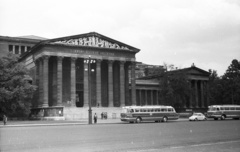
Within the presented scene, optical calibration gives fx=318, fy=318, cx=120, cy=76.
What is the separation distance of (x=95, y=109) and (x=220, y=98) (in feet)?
149

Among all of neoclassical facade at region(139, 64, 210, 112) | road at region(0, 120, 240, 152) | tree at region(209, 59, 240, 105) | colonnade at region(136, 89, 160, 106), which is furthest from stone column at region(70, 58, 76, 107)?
road at region(0, 120, 240, 152)

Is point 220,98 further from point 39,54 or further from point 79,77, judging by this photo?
point 39,54

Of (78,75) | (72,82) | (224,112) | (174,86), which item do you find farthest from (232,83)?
(72,82)

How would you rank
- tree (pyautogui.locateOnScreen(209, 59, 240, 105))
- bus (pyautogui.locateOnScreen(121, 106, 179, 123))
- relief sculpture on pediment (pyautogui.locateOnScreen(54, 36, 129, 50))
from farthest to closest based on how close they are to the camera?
tree (pyautogui.locateOnScreen(209, 59, 240, 105))
relief sculpture on pediment (pyautogui.locateOnScreen(54, 36, 129, 50))
bus (pyautogui.locateOnScreen(121, 106, 179, 123))

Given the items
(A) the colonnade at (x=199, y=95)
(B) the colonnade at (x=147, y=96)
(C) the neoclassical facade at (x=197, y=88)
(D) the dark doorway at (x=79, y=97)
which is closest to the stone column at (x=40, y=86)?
(D) the dark doorway at (x=79, y=97)

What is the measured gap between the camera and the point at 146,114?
160 feet

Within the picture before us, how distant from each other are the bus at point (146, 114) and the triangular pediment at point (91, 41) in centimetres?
2542

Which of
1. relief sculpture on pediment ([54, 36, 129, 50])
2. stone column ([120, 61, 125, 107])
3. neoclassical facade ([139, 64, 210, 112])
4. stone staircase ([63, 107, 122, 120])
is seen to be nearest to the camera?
stone staircase ([63, 107, 122, 120])

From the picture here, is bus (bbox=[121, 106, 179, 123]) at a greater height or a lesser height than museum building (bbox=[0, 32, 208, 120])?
lesser

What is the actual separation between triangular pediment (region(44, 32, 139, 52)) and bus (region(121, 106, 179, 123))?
25.4 metres

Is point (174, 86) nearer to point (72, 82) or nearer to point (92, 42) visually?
point (92, 42)

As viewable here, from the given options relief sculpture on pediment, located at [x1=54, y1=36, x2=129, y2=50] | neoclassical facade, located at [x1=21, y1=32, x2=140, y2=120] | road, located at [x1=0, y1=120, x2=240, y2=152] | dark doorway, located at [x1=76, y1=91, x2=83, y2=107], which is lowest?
road, located at [x1=0, y1=120, x2=240, y2=152]

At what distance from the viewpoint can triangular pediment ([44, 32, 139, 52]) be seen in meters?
68.1

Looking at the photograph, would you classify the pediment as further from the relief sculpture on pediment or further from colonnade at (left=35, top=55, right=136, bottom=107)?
the relief sculpture on pediment
